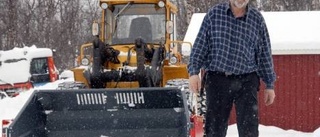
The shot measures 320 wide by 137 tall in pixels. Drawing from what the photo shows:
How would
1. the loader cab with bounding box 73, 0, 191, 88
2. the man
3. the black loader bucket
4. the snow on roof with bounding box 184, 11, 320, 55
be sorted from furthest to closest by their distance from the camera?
the snow on roof with bounding box 184, 11, 320, 55
the loader cab with bounding box 73, 0, 191, 88
the black loader bucket
the man

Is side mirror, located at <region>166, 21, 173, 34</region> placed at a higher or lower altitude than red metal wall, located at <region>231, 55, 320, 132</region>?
higher

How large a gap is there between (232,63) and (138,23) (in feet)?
16.3

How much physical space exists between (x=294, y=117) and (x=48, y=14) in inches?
1274

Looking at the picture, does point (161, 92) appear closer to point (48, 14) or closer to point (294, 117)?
point (294, 117)

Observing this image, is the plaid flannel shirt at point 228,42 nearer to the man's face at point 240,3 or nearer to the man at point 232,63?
the man at point 232,63

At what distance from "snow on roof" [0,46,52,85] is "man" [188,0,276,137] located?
56.5ft

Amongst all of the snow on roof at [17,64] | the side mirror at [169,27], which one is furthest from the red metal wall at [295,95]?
the snow on roof at [17,64]

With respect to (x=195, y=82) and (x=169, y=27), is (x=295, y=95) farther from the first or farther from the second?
(x=195, y=82)

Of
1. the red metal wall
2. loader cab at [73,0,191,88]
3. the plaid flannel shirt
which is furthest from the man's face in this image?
the red metal wall

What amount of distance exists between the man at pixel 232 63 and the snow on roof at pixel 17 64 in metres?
17.2

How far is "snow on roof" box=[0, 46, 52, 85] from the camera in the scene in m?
21.3

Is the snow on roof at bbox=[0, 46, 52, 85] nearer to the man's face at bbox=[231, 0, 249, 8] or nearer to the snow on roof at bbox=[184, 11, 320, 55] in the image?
the snow on roof at bbox=[184, 11, 320, 55]

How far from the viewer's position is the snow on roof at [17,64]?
21342 millimetres

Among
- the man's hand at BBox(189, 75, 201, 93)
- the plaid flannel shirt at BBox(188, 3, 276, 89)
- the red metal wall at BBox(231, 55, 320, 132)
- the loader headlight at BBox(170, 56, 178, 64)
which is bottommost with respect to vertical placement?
the red metal wall at BBox(231, 55, 320, 132)
